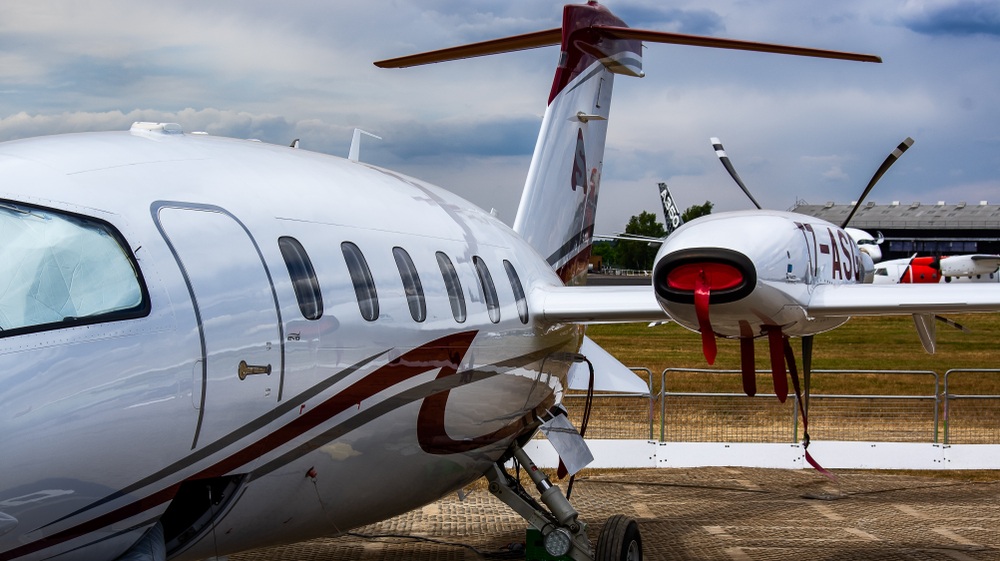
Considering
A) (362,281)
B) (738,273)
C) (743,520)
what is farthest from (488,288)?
(743,520)

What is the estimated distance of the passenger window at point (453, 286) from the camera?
25.6 feet

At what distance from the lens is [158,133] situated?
6.48 m

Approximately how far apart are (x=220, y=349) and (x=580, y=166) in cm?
795

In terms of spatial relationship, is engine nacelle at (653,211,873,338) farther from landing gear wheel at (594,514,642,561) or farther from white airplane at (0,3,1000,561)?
landing gear wheel at (594,514,642,561)

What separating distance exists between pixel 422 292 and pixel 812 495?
985cm

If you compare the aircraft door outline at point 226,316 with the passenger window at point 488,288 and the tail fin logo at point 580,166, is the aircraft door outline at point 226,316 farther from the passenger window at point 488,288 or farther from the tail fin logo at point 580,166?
the tail fin logo at point 580,166

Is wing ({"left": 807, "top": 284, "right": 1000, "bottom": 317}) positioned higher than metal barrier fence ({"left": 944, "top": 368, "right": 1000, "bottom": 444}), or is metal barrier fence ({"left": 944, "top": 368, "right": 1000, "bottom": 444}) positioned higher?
wing ({"left": 807, "top": 284, "right": 1000, "bottom": 317})

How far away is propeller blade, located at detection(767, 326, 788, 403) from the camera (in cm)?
833

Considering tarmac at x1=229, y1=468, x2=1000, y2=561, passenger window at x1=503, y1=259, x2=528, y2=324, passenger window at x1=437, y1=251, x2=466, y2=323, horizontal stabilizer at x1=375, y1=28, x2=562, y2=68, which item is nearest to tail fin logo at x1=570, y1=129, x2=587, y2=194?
horizontal stabilizer at x1=375, y1=28, x2=562, y2=68

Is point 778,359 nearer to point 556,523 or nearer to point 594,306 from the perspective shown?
point 594,306

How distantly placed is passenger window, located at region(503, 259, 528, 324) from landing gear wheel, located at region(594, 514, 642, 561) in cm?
195

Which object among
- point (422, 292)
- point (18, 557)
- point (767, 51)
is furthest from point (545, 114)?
point (18, 557)

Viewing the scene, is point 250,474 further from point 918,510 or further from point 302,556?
point 918,510

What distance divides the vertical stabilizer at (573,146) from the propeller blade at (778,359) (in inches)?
154
